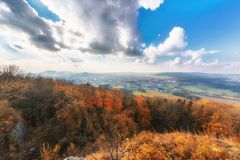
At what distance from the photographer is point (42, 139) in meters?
30.0

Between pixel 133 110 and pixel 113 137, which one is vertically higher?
pixel 113 137

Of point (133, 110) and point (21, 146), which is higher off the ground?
point (21, 146)

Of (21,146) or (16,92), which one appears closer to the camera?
(21,146)

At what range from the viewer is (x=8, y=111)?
25.5 metres

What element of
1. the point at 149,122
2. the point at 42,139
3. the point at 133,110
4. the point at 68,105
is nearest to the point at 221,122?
the point at 149,122

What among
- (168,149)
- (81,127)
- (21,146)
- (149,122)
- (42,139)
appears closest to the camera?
(168,149)

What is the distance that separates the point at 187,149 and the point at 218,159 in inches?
36.0

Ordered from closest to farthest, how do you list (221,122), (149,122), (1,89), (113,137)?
(113,137) → (1,89) → (221,122) → (149,122)

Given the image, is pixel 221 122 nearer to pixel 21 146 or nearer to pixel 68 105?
pixel 68 105

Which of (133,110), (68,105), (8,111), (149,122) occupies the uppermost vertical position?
(8,111)

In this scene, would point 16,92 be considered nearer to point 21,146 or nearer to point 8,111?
point 8,111

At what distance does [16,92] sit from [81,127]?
1792cm

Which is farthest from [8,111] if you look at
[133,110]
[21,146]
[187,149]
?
[133,110]

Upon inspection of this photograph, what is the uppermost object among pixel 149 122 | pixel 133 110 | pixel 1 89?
pixel 1 89
